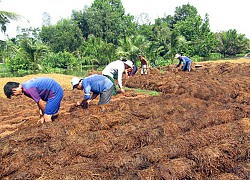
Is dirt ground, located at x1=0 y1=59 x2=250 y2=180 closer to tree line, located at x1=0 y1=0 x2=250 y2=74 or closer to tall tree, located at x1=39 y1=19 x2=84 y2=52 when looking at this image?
tree line, located at x1=0 y1=0 x2=250 y2=74

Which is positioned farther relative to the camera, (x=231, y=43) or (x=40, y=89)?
(x=231, y=43)

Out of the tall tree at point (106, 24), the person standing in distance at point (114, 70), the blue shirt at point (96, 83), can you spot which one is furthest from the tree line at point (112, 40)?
the blue shirt at point (96, 83)

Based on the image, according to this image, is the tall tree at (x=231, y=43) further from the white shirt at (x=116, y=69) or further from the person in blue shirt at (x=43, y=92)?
the person in blue shirt at (x=43, y=92)

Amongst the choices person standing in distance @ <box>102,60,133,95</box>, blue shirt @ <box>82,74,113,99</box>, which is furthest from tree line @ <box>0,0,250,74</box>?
blue shirt @ <box>82,74,113,99</box>

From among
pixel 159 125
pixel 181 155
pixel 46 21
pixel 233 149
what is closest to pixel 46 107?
pixel 159 125

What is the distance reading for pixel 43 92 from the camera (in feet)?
16.5

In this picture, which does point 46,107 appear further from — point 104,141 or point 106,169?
point 106,169

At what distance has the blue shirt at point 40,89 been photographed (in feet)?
15.5

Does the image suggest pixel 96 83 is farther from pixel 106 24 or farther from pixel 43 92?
pixel 106 24

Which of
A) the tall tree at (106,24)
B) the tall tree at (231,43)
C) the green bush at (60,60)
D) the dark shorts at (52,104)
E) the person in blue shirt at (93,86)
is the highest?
the tall tree at (106,24)

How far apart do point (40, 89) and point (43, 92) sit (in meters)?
0.10

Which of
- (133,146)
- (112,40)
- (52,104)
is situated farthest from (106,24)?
(133,146)

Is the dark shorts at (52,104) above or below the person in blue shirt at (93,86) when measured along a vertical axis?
below

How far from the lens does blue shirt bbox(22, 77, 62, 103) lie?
15.5ft
